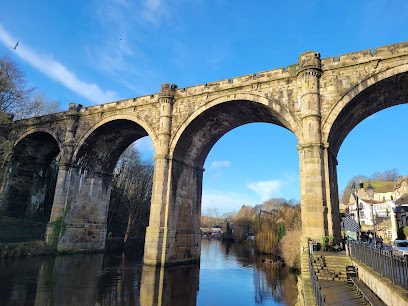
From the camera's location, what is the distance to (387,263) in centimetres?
682

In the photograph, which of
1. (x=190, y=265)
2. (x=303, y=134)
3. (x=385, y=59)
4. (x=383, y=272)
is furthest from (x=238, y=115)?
(x=383, y=272)

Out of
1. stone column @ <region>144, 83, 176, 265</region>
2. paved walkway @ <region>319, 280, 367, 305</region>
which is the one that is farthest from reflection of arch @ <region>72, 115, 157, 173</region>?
paved walkway @ <region>319, 280, 367, 305</region>

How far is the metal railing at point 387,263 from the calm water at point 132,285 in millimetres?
4051

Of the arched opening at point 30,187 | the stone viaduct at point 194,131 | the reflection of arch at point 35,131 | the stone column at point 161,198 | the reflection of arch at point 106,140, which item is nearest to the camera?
the stone viaduct at point 194,131

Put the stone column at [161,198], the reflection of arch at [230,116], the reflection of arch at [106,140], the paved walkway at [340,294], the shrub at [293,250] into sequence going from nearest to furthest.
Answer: the paved walkway at [340,294] → the reflection of arch at [230,116] → the stone column at [161,198] → the shrub at [293,250] → the reflection of arch at [106,140]

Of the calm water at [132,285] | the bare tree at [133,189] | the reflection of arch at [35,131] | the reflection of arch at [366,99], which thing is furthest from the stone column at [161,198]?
the bare tree at [133,189]

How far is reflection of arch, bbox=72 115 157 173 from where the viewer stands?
22.6m

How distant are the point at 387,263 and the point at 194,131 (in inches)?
587

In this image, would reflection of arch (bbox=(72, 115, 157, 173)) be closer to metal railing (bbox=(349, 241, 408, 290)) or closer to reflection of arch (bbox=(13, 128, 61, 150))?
reflection of arch (bbox=(13, 128, 61, 150))

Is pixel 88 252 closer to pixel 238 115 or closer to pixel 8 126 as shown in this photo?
pixel 8 126

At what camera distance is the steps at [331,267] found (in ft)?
34.7

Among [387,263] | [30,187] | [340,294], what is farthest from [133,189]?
[387,263]

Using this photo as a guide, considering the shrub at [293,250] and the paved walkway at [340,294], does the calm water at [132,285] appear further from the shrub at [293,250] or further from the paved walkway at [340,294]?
the paved walkway at [340,294]

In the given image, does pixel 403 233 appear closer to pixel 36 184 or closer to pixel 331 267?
pixel 331 267
